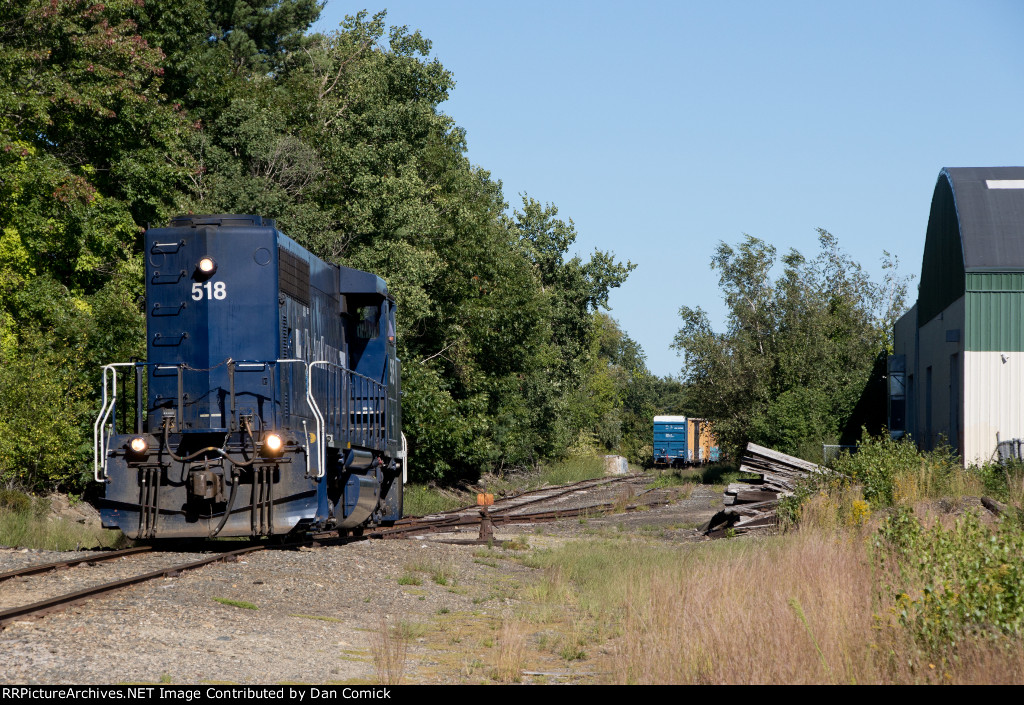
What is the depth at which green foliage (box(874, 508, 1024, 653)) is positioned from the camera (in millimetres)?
6762

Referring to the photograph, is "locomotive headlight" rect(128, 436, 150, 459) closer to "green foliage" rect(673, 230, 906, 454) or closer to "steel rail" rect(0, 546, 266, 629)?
"steel rail" rect(0, 546, 266, 629)

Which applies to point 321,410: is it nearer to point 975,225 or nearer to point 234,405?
point 234,405

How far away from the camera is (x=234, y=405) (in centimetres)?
1275

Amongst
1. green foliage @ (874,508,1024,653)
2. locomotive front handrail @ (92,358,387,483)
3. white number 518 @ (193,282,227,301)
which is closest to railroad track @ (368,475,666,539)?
locomotive front handrail @ (92,358,387,483)

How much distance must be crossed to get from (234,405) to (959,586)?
860 cm

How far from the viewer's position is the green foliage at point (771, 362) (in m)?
39.3

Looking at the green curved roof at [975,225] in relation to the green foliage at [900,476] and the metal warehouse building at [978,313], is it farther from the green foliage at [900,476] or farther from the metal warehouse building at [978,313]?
the green foliage at [900,476]

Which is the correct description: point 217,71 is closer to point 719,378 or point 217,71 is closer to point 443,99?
point 443,99

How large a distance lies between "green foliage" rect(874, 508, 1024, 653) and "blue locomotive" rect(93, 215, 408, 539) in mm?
6828

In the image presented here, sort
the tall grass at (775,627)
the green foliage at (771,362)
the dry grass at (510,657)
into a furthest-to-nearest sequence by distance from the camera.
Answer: the green foliage at (771,362) < the dry grass at (510,657) < the tall grass at (775,627)

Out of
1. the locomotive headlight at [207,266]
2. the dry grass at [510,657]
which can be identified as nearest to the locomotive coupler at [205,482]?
the locomotive headlight at [207,266]

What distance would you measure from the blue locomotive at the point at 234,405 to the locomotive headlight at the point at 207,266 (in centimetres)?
1

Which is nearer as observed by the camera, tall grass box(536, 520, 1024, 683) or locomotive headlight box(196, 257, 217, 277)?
tall grass box(536, 520, 1024, 683)

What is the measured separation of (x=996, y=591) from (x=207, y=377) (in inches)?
373
